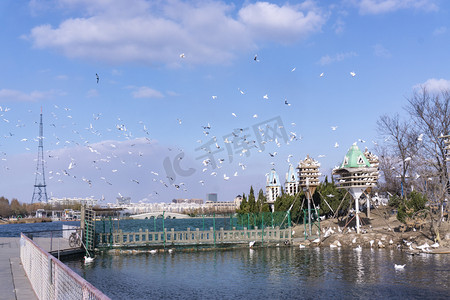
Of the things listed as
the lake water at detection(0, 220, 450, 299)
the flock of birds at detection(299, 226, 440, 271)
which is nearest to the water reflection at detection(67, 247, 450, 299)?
the lake water at detection(0, 220, 450, 299)

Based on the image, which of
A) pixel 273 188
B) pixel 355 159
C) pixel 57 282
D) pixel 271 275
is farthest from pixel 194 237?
pixel 273 188

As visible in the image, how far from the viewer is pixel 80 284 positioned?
7.06 metres

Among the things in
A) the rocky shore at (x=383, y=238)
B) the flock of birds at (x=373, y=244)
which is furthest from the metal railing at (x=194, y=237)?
the flock of birds at (x=373, y=244)

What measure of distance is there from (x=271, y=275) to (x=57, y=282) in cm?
1618

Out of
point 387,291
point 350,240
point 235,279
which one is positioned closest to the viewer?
point 387,291

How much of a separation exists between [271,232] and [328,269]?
16.2 metres

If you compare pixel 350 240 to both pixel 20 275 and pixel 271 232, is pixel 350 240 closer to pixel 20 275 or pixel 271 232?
pixel 271 232

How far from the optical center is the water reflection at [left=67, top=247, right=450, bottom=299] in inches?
770

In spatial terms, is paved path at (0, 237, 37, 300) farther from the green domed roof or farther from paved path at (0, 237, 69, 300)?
the green domed roof

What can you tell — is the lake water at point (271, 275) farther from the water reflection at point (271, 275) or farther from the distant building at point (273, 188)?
the distant building at point (273, 188)

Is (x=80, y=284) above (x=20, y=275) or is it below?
above

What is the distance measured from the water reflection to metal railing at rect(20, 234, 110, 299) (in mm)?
6397

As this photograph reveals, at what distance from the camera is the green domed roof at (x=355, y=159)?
4369 centimetres

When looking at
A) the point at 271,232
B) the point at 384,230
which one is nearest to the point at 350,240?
the point at 384,230
